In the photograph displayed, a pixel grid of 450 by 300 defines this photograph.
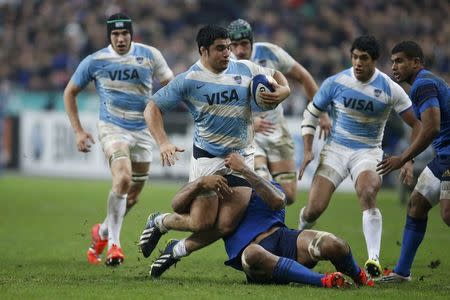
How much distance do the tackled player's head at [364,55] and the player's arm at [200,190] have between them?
230 centimetres

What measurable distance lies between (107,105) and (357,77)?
10.7 feet

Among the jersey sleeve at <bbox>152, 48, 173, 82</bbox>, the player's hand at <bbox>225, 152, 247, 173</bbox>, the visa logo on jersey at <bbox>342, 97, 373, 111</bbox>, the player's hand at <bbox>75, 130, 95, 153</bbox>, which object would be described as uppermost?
the jersey sleeve at <bbox>152, 48, 173, 82</bbox>

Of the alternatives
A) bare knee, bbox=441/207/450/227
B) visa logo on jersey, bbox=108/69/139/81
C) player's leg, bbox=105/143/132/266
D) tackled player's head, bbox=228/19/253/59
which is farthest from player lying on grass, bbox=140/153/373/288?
tackled player's head, bbox=228/19/253/59

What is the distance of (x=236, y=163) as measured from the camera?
9.14 meters

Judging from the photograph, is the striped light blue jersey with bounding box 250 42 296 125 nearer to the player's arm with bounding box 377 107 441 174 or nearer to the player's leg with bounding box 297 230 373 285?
the player's arm with bounding box 377 107 441 174

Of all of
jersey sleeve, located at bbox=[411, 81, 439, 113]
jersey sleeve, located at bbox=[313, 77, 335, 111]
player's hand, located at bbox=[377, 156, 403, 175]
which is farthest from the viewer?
jersey sleeve, located at bbox=[313, 77, 335, 111]

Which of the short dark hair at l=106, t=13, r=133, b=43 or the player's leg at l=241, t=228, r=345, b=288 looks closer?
the player's leg at l=241, t=228, r=345, b=288

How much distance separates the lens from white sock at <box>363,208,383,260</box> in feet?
33.6

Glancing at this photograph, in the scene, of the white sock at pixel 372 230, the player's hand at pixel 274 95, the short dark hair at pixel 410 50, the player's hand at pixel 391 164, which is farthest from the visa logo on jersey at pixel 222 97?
the white sock at pixel 372 230

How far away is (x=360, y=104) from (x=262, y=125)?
1.79 meters

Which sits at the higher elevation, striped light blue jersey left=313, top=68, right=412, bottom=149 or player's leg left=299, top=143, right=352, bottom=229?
striped light blue jersey left=313, top=68, right=412, bottom=149

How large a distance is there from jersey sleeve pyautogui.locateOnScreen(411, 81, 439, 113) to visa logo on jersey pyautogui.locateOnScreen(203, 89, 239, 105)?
1769mm

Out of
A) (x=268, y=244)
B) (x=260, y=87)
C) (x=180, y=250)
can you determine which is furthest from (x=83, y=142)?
(x=268, y=244)

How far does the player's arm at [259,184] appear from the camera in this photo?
29.9 ft
